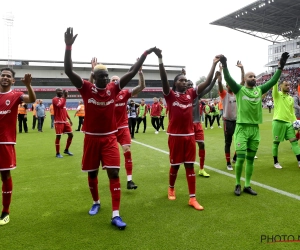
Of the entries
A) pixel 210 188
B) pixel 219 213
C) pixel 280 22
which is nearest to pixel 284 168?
pixel 210 188

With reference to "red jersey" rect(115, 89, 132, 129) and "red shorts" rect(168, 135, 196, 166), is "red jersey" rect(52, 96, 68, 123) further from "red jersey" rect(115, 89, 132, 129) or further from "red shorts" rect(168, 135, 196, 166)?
"red shorts" rect(168, 135, 196, 166)

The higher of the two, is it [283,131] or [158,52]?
[158,52]

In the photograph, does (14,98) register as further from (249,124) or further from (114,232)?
(249,124)

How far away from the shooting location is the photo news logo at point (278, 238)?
322 cm

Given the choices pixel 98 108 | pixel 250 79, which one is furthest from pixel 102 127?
pixel 250 79

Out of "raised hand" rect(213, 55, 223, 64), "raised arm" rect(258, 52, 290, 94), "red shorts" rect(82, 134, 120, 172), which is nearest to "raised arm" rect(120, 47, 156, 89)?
"red shorts" rect(82, 134, 120, 172)

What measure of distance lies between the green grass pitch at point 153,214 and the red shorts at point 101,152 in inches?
33.2

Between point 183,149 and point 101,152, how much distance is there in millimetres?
1415

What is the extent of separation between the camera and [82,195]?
5.14 meters

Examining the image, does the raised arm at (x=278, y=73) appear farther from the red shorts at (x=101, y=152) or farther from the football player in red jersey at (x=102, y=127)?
the red shorts at (x=101, y=152)

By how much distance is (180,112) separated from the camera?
4512 millimetres

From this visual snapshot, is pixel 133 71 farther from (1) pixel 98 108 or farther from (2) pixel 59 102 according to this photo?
(2) pixel 59 102

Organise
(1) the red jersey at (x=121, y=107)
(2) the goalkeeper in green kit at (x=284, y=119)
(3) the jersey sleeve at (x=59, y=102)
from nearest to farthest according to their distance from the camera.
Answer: (1) the red jersey at (x=121, y=107) → (2) the goalkeeper in green kit at (x=284, y=119) → (3) the jersey sleeve at (x=59, y=102)

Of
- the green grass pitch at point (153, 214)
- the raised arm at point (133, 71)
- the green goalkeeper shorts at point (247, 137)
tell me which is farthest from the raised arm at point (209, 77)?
the green grass pitch at point (153, 214)
